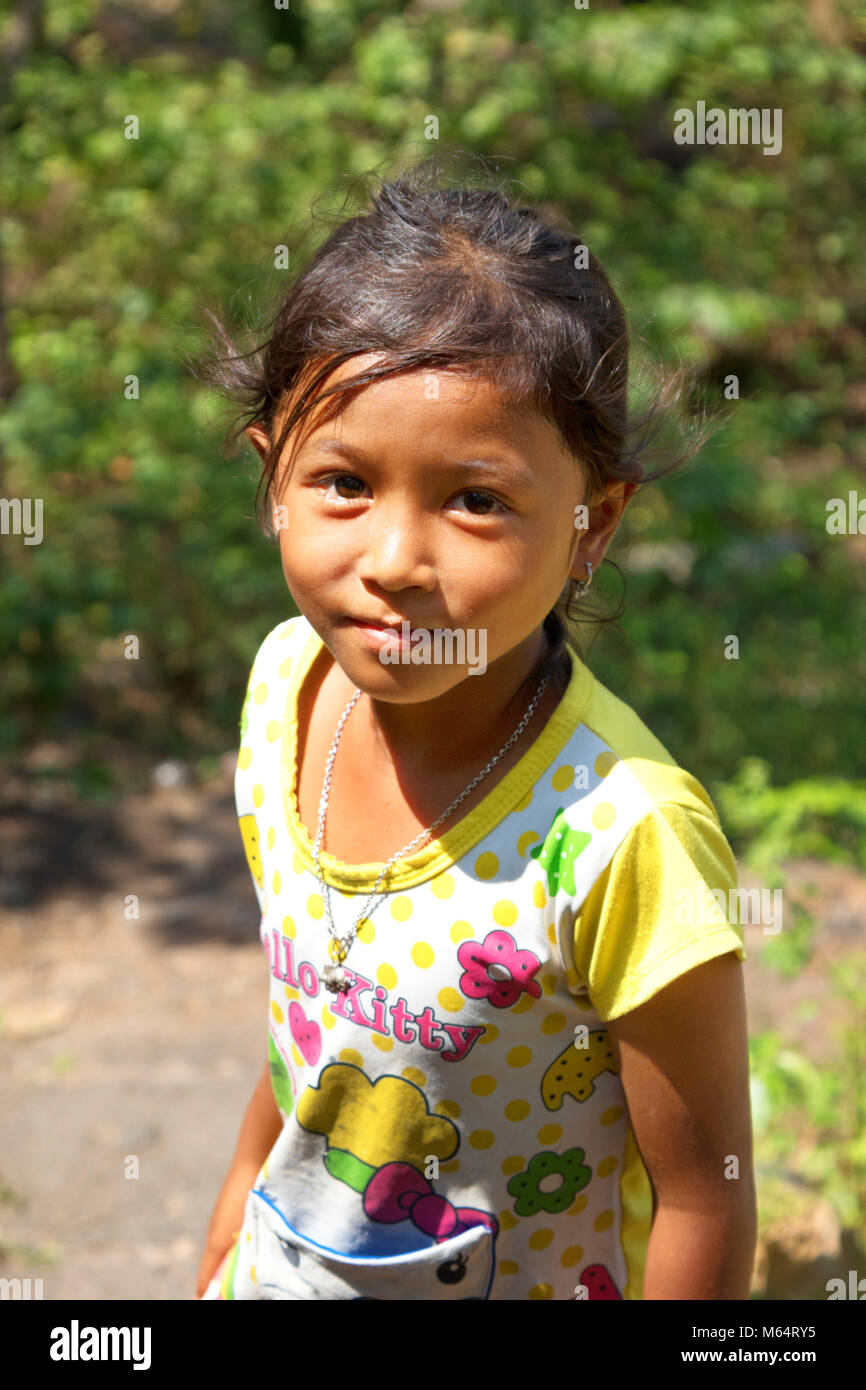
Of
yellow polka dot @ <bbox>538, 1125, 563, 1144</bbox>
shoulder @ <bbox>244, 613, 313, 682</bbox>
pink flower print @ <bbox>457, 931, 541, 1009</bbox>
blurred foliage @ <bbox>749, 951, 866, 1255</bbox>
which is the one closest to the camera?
pink flower print @ <bbox>457, 931, 541, 1009</bbox>

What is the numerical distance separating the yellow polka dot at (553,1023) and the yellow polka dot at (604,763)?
0.75 ft

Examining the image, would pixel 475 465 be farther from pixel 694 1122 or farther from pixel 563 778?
pixel 694 1122

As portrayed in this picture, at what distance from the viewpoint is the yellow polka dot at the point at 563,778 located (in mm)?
1231

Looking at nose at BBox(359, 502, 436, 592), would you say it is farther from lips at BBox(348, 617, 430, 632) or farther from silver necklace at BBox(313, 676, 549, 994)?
silver necklace at BBox(313, 676, 549, 994)

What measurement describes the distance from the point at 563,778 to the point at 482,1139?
366 millimetres

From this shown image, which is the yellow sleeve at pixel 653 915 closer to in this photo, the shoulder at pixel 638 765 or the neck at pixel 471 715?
the shoulder at pixel 638 765

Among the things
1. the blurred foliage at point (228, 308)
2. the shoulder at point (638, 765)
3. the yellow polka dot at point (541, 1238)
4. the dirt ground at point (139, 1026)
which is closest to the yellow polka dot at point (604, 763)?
the shoulder at point (638, 765)

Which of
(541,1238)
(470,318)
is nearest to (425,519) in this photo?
(470,318)

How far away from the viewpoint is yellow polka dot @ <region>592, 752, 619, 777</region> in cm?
122

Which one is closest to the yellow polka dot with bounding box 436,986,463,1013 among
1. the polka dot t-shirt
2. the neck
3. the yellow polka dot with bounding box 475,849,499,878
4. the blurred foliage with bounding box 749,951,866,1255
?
the polka dot t-shirt

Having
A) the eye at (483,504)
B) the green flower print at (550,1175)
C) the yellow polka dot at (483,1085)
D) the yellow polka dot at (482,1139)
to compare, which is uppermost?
the eye at (483,504)

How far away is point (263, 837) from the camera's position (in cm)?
144

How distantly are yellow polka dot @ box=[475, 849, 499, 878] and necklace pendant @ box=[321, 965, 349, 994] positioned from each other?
0.18 metres

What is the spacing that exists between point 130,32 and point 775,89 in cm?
335
